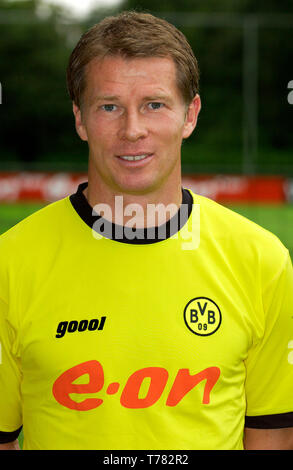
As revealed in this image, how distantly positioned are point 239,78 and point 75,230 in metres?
24.7

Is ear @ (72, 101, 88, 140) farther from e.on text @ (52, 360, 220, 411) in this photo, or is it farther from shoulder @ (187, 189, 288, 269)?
e.on text @ (52, 360, 220, 411)

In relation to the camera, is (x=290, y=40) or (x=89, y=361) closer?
(x=89, y=361)

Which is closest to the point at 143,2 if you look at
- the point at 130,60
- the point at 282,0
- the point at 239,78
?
the point at 282,0

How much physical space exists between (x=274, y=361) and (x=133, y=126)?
853 mm

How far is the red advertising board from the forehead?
15833 millimetres

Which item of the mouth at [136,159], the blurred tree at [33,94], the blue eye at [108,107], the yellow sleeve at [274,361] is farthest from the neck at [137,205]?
the blurred tree at [33,94]

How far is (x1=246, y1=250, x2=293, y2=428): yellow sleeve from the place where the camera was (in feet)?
6.80

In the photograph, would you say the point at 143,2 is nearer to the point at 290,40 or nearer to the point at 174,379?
the point at 290,40

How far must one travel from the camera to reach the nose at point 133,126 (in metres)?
1.93

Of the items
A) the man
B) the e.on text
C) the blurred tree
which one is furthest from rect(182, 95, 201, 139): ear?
the blurred tree

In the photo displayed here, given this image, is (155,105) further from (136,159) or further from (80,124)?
(80,124)

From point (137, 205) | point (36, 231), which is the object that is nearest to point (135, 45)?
point (137, 205)

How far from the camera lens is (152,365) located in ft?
6.52

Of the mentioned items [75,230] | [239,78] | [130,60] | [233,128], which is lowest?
[233,128]
